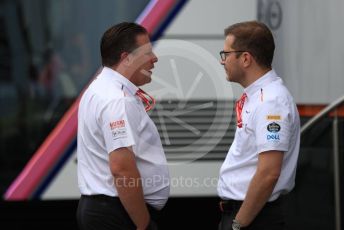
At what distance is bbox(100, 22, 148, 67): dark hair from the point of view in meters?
2.79

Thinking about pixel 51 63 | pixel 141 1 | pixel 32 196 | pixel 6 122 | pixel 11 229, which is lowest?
pixel 11 229

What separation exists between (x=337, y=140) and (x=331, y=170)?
0.71 feet

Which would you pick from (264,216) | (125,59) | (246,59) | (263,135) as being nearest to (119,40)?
(125,59)

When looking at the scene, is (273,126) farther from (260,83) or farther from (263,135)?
(260,83)

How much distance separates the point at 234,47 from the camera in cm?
282

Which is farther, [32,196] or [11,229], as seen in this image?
[11,229]

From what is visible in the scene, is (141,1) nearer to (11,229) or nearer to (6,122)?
(6,122)

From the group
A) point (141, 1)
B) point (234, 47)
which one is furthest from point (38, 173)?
point (234, 47)

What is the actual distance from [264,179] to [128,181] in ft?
1.79

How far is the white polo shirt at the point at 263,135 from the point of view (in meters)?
2.67

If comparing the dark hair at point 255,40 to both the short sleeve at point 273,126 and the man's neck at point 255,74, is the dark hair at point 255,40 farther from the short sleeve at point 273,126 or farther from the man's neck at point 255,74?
the short sleeve at point 273,126

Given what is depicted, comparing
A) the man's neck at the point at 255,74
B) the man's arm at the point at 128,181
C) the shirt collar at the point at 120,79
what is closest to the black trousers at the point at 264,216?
the man's arm at the point at 128,181

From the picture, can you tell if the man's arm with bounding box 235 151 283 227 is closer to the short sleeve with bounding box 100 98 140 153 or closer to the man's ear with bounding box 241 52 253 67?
the man's ear with bounding box 241 52 253 67

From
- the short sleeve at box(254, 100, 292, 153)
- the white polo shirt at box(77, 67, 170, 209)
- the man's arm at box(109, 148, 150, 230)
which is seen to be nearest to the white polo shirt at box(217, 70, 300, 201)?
the short sleeve at box(254, 100, 292, 153)
